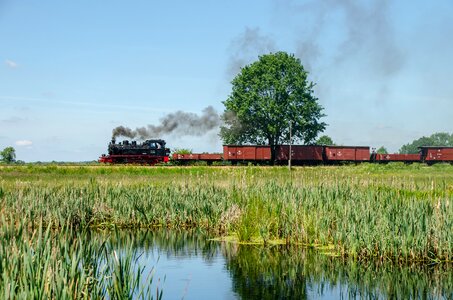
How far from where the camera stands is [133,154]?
6156 cm

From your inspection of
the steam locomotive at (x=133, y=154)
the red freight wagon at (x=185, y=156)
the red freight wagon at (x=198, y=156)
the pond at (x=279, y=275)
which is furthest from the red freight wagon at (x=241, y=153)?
the pond at (x=279, y=275)

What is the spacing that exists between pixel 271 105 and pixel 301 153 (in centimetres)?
893

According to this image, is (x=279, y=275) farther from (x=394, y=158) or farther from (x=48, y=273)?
(x=394, y=158)

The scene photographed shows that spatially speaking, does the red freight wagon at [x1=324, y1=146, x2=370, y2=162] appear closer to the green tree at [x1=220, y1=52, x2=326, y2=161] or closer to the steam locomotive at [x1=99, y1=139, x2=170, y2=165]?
the green tree at [x1=220, y1=52, x2=326, y2=161]

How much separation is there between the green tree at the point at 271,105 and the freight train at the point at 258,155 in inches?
206

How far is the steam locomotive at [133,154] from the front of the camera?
201 feet

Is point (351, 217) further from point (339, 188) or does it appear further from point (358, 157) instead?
point (358, 157)

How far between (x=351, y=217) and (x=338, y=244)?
1.00 m

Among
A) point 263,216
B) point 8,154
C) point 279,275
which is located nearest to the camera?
point 279,275

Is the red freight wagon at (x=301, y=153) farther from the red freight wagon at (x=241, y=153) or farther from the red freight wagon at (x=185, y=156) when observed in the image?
the red freight wagon at (x=185, y=156)

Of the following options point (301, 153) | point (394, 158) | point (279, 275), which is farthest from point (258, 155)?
point (279, 275)

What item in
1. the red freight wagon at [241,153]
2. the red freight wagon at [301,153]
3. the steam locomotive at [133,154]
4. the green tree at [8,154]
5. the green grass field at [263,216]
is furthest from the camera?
the green tree at [8,154]

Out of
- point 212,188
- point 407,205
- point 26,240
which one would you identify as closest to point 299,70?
point 212,188

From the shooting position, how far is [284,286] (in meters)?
15.6
